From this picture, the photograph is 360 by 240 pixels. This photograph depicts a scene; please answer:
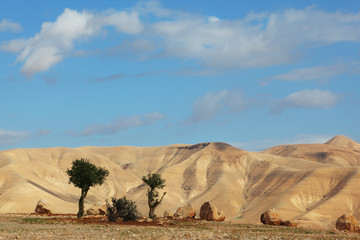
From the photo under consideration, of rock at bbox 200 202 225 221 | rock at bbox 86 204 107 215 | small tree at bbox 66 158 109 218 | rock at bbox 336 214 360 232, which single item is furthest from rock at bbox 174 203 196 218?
rock at bbox 336 214 360 232

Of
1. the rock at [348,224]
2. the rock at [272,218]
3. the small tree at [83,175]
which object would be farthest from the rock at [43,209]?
the rock at [348,224]

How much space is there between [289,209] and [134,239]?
131318 millimetres

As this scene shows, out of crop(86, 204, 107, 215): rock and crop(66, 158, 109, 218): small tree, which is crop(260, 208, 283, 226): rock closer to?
crop(86, 204, 107, 215): rock

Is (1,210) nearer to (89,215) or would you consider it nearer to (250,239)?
(89,215)

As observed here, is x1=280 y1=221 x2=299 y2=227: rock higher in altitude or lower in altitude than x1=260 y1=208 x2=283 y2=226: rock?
lower

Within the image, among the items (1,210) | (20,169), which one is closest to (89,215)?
(1,210)

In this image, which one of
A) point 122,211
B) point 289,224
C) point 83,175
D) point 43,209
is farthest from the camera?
point 43,209

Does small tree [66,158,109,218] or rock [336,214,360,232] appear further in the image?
small tree [66,158,109,218]

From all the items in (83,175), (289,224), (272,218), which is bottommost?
(289,224)

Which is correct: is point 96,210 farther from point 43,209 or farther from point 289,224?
point 289,224

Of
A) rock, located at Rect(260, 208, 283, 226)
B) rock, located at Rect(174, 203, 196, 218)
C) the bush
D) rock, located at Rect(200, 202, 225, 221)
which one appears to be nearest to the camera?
the bush

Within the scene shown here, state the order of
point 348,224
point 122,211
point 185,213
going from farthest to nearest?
point 185,213 < point 348,224 < point 122,211

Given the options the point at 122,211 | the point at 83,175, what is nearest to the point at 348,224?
the point at 122,211

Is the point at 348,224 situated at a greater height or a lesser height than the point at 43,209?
lesser
